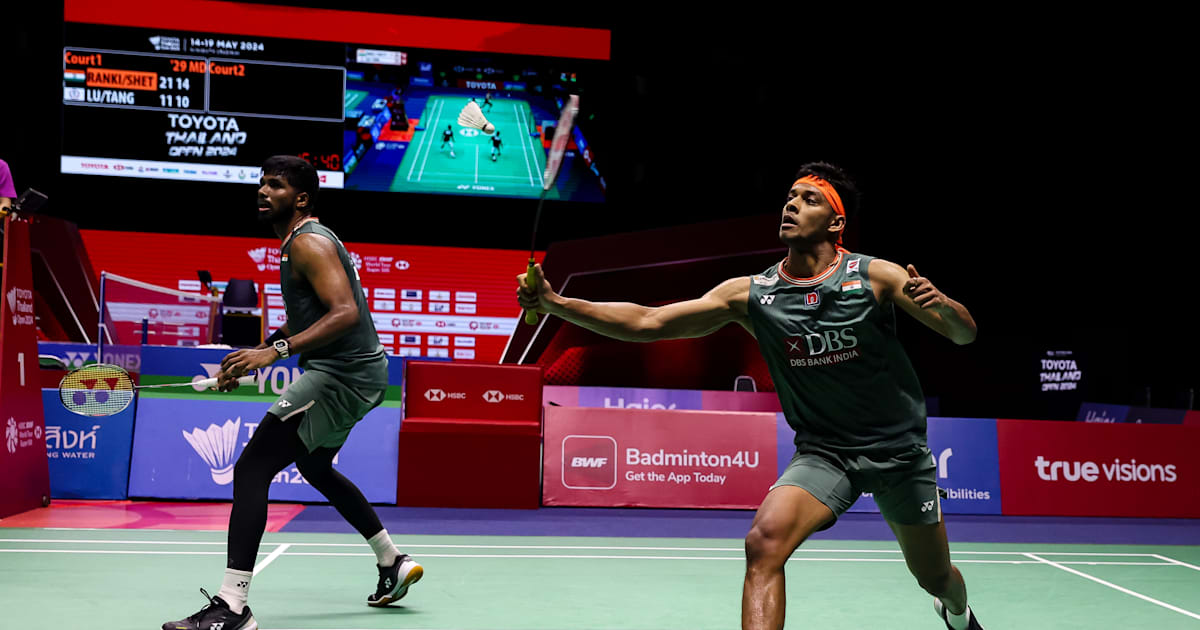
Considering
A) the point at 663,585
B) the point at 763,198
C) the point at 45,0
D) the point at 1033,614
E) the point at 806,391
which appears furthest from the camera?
the point at 763,198

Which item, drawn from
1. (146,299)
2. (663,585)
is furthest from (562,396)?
(663,585)

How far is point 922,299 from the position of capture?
2.71 m

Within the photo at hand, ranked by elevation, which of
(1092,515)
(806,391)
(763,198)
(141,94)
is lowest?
(1092,515)

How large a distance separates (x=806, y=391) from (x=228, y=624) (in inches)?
85.6

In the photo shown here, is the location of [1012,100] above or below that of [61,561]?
above

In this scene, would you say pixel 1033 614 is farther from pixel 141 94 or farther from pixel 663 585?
pixel 141 94

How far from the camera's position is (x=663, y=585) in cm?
494

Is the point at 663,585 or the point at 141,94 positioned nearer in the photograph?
the point at 663,585

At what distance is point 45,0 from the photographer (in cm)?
1413

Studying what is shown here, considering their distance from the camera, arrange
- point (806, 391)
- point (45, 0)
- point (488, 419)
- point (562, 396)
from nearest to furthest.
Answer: point (806, 391) → point (488, 419) → point (562, 396) → point (45, 0)

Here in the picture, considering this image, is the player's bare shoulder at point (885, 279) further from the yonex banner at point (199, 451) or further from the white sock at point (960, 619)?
the yonex banner at point (199, 451)

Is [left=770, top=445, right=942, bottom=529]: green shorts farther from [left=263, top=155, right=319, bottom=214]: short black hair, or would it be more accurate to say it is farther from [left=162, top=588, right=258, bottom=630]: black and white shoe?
[left=263, top=155, right=319, bottom=214]: short black hair

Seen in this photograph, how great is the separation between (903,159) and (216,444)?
36.5 feet

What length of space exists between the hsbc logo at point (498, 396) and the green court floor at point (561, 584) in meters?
1.64
